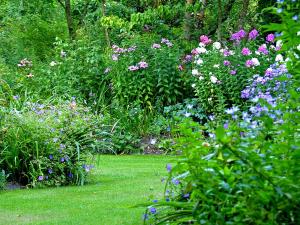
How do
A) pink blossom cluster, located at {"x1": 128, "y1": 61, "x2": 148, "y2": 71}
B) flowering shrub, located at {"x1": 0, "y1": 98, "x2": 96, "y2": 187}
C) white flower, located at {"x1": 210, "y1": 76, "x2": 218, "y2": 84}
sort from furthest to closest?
pink blossom cluster, located at {"x1": 128, "y1": 61, "x2": 148, "y2": 71} → white flower, located at {"x1": 210, "y1": 76, "x2": 218, "y2": 84} → flowering shrub, located at {"x1": 0, "y1": 98, "x2": 96, "y2": 187}

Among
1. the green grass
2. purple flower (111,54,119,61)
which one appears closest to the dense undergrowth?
purple flower (111,54,119,61)

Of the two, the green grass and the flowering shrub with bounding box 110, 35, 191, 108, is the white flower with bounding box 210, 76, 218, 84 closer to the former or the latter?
the flowering shrub with bounding box 110, 35, 191, 108

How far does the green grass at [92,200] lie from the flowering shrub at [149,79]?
397cm

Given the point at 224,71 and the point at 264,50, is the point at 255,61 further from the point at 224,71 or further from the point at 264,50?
the point at 264,50

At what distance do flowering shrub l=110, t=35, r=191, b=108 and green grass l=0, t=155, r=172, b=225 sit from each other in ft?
13.0

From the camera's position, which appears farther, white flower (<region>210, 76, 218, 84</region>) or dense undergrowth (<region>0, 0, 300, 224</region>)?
white flower (<region>210, 76, 218, 84</region>)

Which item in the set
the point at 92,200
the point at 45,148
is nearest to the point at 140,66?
the point at 45,148

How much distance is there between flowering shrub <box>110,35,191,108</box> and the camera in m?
12.8

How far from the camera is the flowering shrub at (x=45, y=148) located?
7.75 metres

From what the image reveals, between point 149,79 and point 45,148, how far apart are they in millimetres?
5312

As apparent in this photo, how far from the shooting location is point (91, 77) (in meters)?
13.9

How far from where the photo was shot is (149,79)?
42.4 ft

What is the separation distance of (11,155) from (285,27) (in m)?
4.95

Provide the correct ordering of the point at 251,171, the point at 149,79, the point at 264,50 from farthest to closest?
the point at 149,79 < the point at 264,50 < the point at 251,171
